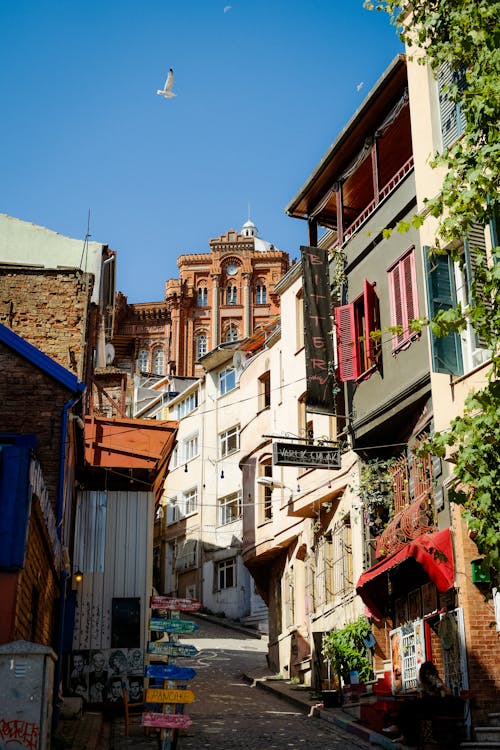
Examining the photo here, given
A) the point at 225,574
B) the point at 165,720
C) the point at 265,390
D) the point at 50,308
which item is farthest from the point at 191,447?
the point at 165,720

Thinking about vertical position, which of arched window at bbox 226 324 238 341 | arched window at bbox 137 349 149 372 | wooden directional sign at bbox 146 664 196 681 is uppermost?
arched window at bbox 226 324 238 341

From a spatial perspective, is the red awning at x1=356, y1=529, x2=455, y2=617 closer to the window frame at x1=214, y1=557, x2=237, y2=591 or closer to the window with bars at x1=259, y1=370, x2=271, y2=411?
the window with bars at x1=259, y1=370, x2=271, y2=411

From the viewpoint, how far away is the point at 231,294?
86.1 metres

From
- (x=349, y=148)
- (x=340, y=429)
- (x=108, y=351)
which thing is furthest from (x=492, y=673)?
(x=108, y=351)

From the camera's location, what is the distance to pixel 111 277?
30.1 metres

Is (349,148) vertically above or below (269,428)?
above

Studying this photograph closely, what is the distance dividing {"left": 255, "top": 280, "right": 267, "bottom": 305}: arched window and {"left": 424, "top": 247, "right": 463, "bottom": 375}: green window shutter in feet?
230

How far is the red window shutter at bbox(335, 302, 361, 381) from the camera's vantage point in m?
21.2

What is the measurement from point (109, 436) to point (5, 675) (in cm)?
1279

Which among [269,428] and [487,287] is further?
[269,428]

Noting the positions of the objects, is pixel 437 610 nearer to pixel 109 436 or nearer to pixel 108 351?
pixel 109 436

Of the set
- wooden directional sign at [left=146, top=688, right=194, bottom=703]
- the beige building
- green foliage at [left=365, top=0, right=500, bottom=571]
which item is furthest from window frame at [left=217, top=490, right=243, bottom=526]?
green foliage at [left=365, top=0, right=500, bottom=571]

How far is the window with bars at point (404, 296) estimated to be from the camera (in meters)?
18.8

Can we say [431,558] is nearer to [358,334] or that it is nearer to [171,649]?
[171,649]
